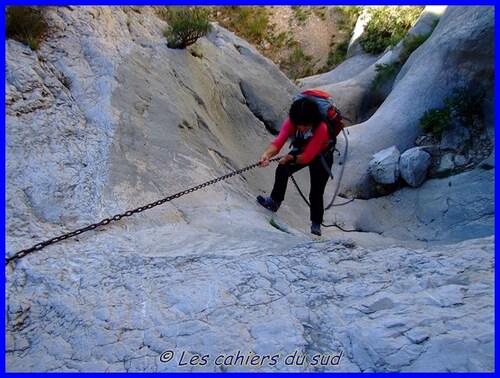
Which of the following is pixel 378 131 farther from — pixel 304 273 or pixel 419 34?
pixel 304 273

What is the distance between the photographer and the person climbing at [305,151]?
537 centimetres

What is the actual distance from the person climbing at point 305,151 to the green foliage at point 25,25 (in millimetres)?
3394

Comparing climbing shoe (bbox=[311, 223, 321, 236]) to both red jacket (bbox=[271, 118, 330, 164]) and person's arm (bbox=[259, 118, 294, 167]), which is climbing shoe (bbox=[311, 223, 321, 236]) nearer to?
red jacket (bbox=[271, 118, 330, 164])

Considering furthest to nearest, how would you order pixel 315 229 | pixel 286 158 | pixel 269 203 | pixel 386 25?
pixel 386 25
pixel 315 229
pixel 269 203
pixel 286 158

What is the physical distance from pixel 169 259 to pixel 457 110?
23.9 feet

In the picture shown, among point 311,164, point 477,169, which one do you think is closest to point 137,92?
point 311,164

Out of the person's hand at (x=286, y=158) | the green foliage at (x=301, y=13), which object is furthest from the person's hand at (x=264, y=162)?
the green foliage at (x=301, y=13)

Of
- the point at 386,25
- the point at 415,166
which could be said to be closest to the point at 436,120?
the point at 415,166

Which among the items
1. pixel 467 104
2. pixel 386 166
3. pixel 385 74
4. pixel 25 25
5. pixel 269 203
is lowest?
pixel 269 203

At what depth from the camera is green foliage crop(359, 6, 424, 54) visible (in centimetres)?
1565

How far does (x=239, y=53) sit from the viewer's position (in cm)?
1086

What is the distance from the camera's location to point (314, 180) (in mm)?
6094

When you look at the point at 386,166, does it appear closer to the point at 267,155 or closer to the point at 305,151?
the point at 305,151

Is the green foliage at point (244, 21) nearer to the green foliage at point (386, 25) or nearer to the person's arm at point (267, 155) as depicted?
the green foliage at point (386, 25)
